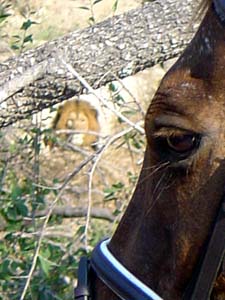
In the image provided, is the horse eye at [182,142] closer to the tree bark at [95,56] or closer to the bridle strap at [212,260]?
the bridle strap at [212,260]

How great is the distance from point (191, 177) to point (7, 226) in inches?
82.6

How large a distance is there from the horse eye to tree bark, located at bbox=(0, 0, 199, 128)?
1.04 metres

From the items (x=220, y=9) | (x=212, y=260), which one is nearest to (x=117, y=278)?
(x=212, y=260)

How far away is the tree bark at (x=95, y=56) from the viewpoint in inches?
122

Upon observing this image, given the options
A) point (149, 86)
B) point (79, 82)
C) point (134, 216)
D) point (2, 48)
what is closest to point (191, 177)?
point (134, 216)

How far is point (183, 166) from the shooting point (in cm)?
209

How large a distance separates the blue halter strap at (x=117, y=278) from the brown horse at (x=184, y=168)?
0.9 inches

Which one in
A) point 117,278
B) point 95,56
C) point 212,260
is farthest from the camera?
point 95,56

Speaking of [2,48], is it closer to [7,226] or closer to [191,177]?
[7,226]

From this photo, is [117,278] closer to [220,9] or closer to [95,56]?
[220,9]

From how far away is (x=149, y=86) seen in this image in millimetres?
7594

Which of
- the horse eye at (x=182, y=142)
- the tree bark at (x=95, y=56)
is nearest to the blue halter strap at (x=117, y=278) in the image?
the horse eye at (x=182, y=142)

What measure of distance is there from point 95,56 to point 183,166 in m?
1.14

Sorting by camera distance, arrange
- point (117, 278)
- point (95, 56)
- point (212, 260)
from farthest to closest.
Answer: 1. point (95, 56)
2. point (117, 278)
3. point (212, 260)
